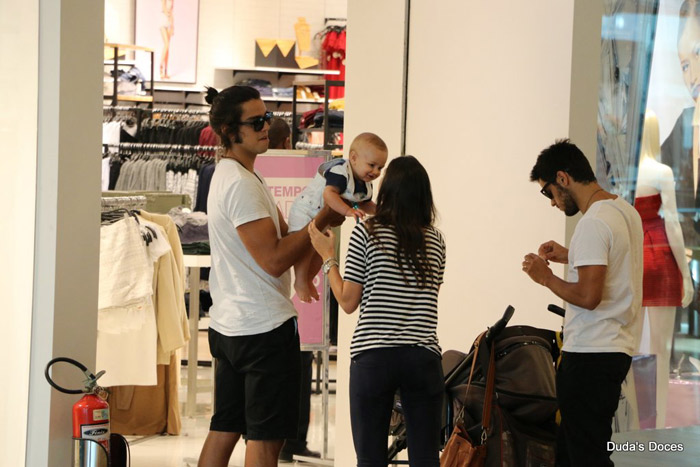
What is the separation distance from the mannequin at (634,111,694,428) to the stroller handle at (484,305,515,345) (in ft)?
7.63

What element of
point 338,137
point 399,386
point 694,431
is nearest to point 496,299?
point 399,386

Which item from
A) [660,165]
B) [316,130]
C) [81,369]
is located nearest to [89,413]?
[81,369]

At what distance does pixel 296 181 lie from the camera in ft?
18.3

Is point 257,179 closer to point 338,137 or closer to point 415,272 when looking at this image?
point 415,272

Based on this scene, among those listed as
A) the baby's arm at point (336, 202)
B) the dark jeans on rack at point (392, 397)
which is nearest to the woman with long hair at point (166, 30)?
the baby's arm at point (336, 202)

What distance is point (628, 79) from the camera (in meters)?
5.39

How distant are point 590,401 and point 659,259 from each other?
248 cm

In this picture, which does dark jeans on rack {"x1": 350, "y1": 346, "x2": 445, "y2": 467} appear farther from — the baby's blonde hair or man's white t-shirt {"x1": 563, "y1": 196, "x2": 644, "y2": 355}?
the baby's blonde hair

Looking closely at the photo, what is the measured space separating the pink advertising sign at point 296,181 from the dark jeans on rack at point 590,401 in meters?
2.60

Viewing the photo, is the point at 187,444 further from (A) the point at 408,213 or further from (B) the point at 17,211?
(A) the point at 408,213

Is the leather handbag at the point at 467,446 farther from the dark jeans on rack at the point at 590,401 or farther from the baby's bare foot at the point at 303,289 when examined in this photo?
the baby's bare foot at the point at 303,289

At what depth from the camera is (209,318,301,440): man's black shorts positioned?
2.91 meters

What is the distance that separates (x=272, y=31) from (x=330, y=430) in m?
7.45

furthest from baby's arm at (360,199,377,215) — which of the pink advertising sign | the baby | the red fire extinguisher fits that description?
the pink advertising sign
